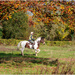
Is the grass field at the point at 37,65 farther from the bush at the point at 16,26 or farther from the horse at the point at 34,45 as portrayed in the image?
the bush at the point at 16,26

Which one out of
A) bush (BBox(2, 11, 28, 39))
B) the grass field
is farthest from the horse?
bush (BBox(2, 11, 28, 39))

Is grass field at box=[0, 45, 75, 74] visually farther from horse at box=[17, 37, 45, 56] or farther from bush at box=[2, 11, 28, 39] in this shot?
bush at box=[2, 11, 28, 39]

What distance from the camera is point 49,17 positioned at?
9469 mm

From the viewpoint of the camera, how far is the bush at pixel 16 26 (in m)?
38.8

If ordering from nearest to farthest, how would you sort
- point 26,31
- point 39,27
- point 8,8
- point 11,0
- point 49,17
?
point 11,0, point 8,8, point 49,17, point 39,27, point 26,31

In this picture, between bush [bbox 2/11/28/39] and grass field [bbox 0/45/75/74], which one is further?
bush [bbox 2/11/28/39]

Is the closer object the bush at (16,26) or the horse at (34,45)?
the horse at (34,45)

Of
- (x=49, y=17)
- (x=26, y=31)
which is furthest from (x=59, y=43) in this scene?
(x=49, y=17)

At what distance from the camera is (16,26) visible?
129ft

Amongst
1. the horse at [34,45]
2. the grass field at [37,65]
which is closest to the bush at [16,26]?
the horse at [34,45]

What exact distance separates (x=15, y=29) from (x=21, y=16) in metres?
3.78

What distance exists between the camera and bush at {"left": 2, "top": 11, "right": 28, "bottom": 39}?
38812 mm

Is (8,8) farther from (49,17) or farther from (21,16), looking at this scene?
(21,16)

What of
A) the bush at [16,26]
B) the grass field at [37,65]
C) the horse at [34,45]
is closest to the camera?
the grass field at [37,65]
